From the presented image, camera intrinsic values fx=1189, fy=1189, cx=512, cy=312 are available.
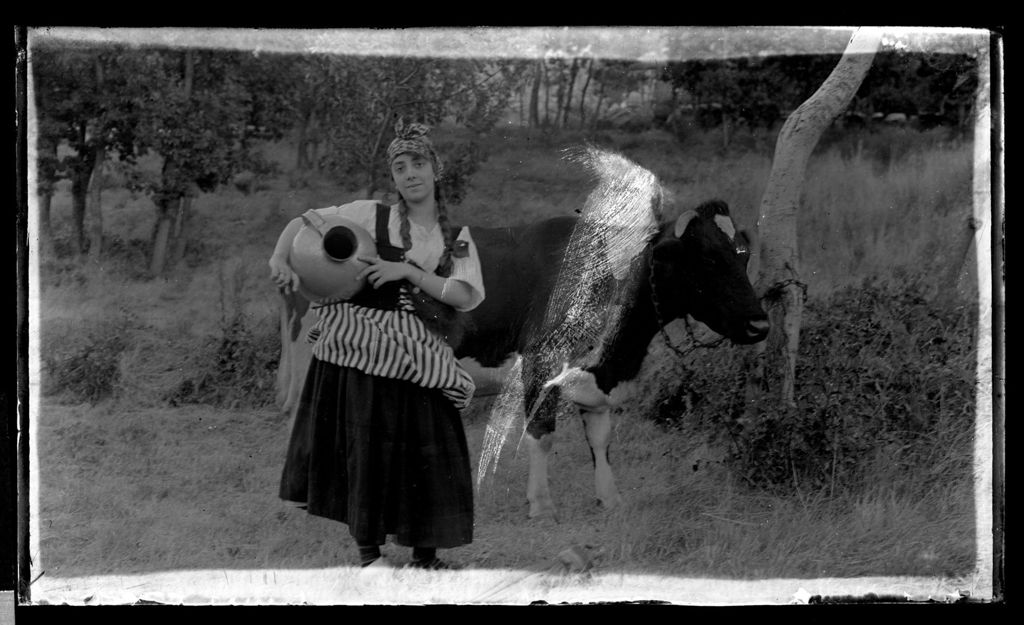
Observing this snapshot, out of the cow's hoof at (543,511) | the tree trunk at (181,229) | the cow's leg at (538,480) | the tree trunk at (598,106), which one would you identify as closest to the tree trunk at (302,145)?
the tree trunk at (181,229)

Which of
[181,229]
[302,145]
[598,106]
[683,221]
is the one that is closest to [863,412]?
[683,221]

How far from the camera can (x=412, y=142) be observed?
412 centimetres

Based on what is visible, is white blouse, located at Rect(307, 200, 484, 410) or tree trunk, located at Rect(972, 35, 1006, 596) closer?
white blouse, located at Rect(307, 200, 484, 410)

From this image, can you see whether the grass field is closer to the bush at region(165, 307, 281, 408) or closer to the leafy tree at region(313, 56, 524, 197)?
the bush at region(165, 307, 281, 408)

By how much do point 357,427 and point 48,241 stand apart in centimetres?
128

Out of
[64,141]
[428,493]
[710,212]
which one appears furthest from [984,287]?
[64,141]

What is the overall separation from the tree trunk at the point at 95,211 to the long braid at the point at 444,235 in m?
1.19

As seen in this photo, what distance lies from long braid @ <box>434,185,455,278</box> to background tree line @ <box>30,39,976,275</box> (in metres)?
0.08

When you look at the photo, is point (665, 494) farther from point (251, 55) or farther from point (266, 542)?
point (251, 55)

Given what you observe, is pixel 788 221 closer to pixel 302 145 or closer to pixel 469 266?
pixel 469 266

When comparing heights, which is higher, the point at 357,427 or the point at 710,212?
the point at 710,212

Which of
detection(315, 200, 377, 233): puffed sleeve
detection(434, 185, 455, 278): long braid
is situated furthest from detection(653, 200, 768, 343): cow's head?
detection(315, 200, 377, 233): puffed sleeve

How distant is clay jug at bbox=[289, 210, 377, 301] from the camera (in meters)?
4.05

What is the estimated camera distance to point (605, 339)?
13.8 feet
